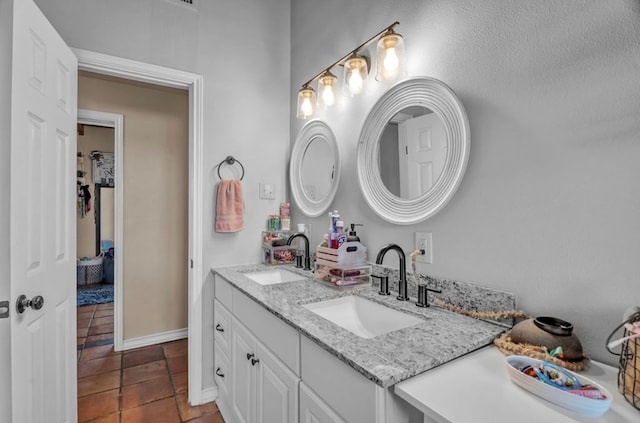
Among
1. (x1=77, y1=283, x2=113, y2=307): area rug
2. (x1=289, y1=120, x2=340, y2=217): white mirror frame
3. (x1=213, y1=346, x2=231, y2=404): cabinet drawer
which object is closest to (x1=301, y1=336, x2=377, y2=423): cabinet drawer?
(x1=213, y1=346, x2=231, y2=404): cabinet drawer

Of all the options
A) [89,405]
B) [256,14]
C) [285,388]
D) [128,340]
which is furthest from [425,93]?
[128,340]

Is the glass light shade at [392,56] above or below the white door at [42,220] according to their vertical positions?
above

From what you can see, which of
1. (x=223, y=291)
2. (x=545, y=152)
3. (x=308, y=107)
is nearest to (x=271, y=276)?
(x=223, y=291)

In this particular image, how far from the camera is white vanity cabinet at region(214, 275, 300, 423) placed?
Result: 112 cm

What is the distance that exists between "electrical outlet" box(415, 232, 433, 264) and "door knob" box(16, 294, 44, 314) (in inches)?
60.9

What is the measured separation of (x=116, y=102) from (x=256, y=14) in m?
1.53

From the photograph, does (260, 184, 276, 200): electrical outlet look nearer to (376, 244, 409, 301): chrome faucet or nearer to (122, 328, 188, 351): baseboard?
(376, 244, 409, 301): chrome faucet

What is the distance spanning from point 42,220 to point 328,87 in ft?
5.09

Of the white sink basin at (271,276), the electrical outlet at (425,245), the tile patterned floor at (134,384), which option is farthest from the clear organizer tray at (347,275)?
the tile patterned floor at (134,384)

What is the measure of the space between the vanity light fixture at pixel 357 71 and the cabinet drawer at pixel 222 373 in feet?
5.20

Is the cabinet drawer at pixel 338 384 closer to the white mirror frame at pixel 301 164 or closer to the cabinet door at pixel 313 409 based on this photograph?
the cabinet door at pixel 313 409

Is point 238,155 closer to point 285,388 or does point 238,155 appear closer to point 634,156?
point 285,388

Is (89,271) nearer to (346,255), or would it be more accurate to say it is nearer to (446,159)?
(346,255)

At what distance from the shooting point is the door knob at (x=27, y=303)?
1.14 m
